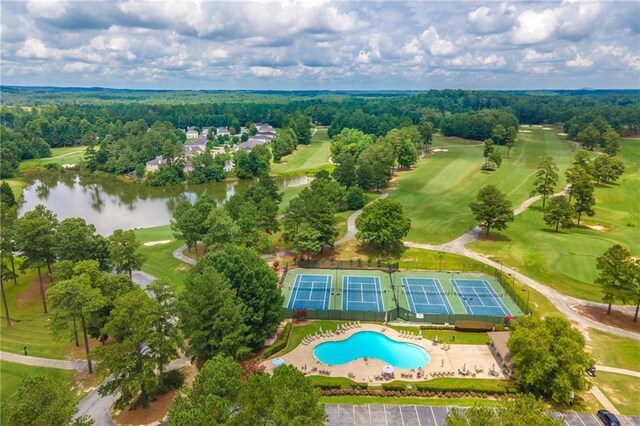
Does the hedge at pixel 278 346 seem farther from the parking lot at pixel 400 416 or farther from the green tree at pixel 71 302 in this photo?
the green tree at pixel 71 302

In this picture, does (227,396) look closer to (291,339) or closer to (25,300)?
(291,339)

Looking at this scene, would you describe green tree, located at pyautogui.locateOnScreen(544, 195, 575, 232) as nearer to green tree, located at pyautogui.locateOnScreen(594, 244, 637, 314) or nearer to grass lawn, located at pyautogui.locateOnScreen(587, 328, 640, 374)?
green tree, located at pyautogui.locateOnScreen(594, 244, 637, 314)

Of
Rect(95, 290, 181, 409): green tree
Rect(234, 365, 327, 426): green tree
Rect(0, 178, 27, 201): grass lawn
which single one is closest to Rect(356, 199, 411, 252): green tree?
Rect(95, 290, 181, 409): green tree

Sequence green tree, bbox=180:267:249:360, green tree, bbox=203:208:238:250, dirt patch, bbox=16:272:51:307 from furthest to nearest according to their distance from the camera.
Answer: green tree, bbox=203:208:238:250
dirt patch, bbox=16:272:51:307
green tree, bbox=180:267:249:360

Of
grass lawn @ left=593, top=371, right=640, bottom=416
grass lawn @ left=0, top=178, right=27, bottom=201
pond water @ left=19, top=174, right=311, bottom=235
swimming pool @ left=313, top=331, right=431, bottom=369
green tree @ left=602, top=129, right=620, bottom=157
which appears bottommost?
pond water @ left=19, top=174, right=311, bottom=235

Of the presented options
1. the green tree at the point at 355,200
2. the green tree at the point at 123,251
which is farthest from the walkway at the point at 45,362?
the green tree at the point at 355,200

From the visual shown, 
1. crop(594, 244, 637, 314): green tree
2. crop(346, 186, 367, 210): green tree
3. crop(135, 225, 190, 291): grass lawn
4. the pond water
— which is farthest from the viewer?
the pond water

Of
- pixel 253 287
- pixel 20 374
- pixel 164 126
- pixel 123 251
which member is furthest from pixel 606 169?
pixel 164 126
